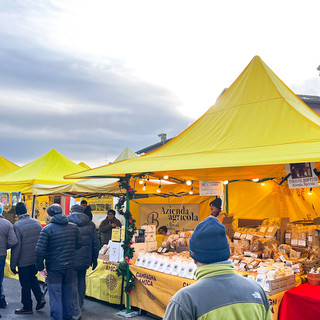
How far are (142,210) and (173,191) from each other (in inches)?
40.4

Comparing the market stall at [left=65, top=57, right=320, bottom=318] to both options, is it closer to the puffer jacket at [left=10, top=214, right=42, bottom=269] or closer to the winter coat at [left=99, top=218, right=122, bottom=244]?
the puffer jacket at [left=10, top=214, right=42, bottom=269]

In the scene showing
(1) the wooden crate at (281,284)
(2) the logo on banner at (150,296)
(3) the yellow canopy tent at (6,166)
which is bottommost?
(2) the logo on banner at (150,296)

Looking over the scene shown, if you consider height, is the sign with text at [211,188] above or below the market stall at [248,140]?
below

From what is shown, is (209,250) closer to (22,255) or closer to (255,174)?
(22,255)

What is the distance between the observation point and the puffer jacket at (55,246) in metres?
5.14

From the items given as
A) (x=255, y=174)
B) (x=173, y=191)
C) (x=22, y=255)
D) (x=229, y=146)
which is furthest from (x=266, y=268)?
(x=173, y=191)

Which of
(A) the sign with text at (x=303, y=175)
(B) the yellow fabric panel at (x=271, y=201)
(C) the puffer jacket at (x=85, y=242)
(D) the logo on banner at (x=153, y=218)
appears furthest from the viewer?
(D) the logo on banner at (x=153, y=218)

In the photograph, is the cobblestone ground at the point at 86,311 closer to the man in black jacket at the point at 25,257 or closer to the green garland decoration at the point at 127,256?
the man in black jacket at the point at 25,257

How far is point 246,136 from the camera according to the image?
5418mm

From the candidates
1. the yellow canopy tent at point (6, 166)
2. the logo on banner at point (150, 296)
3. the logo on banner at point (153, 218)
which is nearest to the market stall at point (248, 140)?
the logo on banner at point (150, 296)

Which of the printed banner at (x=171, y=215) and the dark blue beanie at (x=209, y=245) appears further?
the printed banner at (x=171, y=215)

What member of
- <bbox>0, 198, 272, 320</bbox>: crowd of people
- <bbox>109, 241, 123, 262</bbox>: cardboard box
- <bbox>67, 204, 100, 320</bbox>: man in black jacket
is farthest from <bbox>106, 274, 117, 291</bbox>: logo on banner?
<bbox>67, 204, 100, 320</bbox>: man in black jacket

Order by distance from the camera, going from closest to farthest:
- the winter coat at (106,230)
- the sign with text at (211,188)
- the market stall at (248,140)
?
the market stall at (248,140) < the sign with text at (211,188) < the winter coat at (106,230)

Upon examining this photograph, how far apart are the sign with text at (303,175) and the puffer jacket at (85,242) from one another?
3.39m
